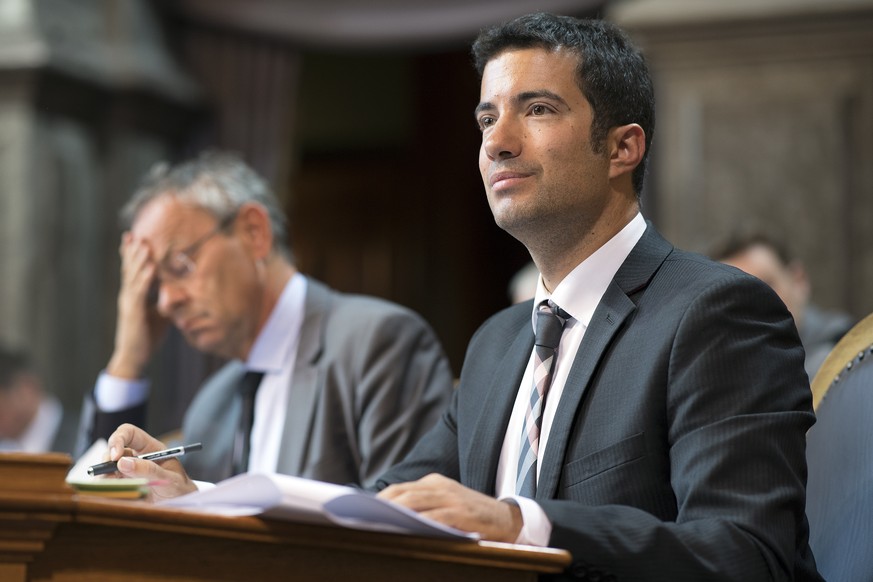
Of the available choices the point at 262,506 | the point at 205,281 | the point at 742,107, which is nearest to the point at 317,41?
the point at 742,107

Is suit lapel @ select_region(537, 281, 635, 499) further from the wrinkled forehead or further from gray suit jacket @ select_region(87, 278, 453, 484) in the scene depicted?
the wrinkled forehead

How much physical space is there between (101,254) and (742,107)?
3.24 meters

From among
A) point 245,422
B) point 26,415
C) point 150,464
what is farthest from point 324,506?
point 26,415

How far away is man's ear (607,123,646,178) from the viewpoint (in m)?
1.80

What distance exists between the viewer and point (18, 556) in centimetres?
112

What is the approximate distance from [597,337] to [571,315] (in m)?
0.11

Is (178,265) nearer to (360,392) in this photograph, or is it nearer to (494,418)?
(360,392)

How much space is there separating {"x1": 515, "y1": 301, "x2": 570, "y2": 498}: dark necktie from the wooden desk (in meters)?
0.47

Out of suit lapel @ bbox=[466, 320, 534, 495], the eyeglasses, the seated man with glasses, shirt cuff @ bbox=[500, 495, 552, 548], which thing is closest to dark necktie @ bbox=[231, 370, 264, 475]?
the seated man with glasses

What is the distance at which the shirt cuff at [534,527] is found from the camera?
1.30m

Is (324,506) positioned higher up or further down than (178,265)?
further down

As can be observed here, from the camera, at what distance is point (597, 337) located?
166 centimetres

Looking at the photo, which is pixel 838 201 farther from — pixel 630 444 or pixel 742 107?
pixel 630 444

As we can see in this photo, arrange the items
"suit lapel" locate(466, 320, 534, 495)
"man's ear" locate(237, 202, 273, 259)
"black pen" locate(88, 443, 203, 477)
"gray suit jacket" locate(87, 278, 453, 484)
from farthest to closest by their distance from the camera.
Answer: "man's ear" locate(237, 202, 273, 259), "gray suit jacket" locate(87, 278, 453, 484), "suit lapel" locate(466, 320, 534, 495), "black pen" locate(88, 443, 203, 477)
